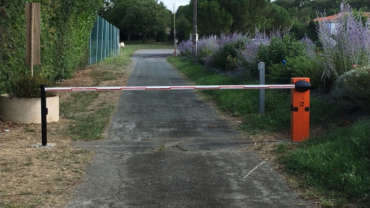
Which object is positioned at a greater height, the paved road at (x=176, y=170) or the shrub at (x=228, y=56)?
the shrub at (x=228, y=56)

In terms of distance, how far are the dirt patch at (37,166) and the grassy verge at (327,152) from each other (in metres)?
2.48

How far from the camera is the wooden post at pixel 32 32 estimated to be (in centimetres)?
979

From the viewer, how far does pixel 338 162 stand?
5809 mm

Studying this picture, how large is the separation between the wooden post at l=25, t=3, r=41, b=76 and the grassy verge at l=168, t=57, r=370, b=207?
4.11 metres

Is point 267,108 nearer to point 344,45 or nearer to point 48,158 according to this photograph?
point 344,45

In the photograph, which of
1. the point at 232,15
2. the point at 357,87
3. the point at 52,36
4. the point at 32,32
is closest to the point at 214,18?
the point at 232,15

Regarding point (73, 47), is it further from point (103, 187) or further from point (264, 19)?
point (264, 19)

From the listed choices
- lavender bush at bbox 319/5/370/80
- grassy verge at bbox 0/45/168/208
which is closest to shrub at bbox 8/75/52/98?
grassy verge at bbox 0/45/168/208

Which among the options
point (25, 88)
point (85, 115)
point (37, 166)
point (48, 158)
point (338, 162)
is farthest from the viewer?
point (85, 115)

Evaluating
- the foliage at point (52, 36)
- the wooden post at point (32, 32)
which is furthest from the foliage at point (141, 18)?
the wooden post at point (32, 32)

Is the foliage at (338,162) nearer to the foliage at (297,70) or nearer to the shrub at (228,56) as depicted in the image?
the foliage at (297,70)

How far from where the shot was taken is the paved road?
5.00 metres

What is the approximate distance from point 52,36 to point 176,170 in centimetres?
911

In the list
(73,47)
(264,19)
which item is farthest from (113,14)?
(73,47)
